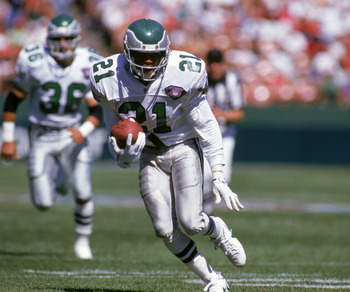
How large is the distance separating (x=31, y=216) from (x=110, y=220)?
3.36 ft

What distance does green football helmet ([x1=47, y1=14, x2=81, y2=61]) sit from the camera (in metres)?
5.88

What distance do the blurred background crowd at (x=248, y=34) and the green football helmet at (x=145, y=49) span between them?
10.8 m

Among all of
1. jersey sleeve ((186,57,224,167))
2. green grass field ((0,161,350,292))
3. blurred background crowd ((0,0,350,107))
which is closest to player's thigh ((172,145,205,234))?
jersey sleeve ((186,57,224,167))

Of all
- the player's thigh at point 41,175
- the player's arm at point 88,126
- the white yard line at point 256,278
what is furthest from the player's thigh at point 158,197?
the player's thigh at point 41,175

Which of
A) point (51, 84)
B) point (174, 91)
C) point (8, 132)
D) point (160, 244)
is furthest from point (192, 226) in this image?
point (160, 244)

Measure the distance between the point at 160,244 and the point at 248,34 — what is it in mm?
9395

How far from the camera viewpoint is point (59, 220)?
836 cm

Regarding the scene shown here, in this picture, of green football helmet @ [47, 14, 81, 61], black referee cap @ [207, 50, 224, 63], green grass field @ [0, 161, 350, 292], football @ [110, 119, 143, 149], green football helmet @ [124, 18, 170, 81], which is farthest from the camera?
black referee cap @ [207, 50, 224, 63]

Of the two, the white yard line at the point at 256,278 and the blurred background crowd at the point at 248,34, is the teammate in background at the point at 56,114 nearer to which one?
the white yard line at the point at 256,278

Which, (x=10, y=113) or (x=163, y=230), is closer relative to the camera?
(x=163, y=230)

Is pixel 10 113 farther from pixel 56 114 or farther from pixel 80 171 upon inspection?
pixel 80 171

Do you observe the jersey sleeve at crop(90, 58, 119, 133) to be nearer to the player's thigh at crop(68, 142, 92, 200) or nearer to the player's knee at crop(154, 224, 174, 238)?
the player's knee at crop(154, 224, 174, 238)

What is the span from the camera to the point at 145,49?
389 centimetres

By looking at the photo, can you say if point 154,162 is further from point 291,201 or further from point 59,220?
point 291,201
